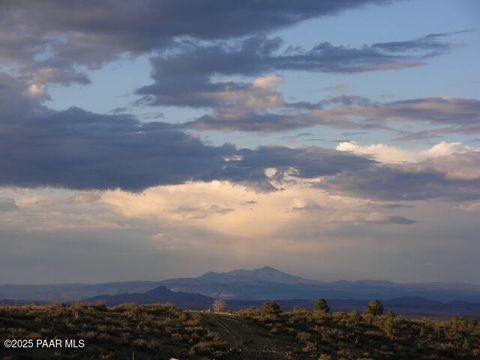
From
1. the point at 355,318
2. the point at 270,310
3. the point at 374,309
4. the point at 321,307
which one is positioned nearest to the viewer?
the point at 270,310

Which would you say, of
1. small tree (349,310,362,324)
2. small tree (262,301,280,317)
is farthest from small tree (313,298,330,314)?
small tree (262,301,280,317)

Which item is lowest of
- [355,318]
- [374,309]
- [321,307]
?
[355,318]

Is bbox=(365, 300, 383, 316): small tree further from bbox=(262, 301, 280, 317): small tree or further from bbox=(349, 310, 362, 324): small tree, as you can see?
bbox=(262, 301, 280, 317): small tree

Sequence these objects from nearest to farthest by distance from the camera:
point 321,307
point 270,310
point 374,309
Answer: point 270,310 → point 321,307 → point 374,309

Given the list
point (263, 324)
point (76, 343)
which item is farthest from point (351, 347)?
point (76, 343)

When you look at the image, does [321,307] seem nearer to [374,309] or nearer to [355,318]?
[374,309]

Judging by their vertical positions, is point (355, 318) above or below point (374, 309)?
below

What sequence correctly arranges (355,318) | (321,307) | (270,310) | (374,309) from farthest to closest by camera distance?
(374,309), (321,307), (355,318), (270,310)

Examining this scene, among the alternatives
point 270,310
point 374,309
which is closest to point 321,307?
point 374,309

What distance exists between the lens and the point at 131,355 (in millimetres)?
38312

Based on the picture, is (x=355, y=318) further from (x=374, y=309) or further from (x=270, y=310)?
(x=374, y=309)

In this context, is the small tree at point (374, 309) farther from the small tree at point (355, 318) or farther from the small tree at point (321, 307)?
the small tree at point (355, 318)

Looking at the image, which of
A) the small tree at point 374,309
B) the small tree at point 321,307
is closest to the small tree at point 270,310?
the small tree at point 321,307

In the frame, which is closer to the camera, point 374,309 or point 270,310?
point 270,310
